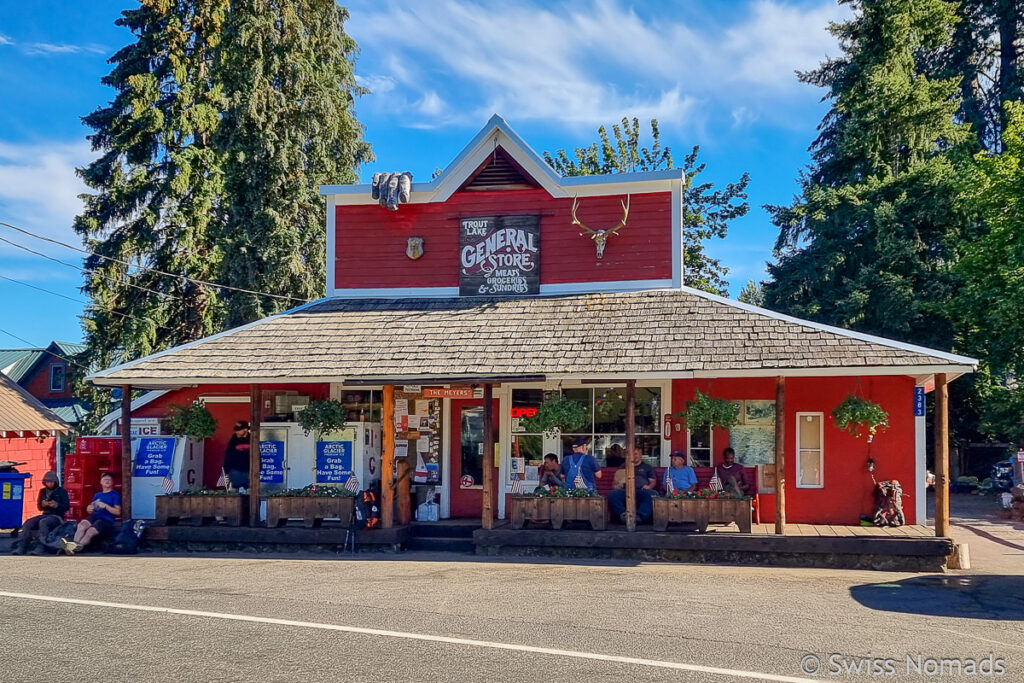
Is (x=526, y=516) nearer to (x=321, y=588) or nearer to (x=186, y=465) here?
(x=321, y=588)

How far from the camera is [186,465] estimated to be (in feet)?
51.8

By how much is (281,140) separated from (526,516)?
17768 mm

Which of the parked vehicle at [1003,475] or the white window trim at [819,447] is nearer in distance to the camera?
the white window trim at [819,447]

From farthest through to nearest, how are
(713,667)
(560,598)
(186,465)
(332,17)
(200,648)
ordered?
(332,17)
(186,465)
(560,598)
(200,648)
(713,667)

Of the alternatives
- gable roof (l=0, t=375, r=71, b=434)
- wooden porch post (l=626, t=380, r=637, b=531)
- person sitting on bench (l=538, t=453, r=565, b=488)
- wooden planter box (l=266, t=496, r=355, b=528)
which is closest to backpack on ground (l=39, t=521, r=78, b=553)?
wooden planter box (l=266, t=496, r=355, b=528)

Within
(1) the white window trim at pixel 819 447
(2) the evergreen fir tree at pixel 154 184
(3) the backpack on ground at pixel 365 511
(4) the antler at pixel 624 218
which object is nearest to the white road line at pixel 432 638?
(3) the backpack on ground at pixel 365 511

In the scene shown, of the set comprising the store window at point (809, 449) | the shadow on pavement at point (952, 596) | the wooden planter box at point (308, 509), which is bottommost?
the shadow on pavement at point (952, 596)

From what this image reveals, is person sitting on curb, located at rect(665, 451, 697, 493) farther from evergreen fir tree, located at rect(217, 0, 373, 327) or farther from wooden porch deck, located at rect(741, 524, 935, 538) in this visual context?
evergreen fir tree, located at rect(217, 0, 373, 327)

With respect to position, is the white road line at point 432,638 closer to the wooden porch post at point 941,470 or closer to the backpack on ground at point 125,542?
the backpack on ground at point 125,542

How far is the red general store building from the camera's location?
13375 millimetres

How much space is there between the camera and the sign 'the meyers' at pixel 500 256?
16.2 metres

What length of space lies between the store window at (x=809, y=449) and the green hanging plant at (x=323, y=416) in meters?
7.56

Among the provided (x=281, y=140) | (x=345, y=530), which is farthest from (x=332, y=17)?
(x=345, y=530)

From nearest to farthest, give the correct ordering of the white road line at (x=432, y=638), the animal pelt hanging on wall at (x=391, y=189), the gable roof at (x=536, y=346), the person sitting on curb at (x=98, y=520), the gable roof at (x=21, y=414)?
the white road line at (x=432, y=638) → the gable roof at (x=536, y=346) → the person sitting on curb at (x=98, y=520) → the animal pelt hanging on wall at (x=391, y=189) → the gable roof at (x=21, y=414)
